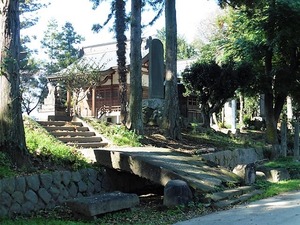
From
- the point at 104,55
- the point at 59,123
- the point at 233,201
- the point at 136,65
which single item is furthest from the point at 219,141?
the point at 104,55

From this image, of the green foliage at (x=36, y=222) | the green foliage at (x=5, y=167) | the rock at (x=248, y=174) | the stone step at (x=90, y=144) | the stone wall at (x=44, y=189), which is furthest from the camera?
the stone step at (x=90, y=144)

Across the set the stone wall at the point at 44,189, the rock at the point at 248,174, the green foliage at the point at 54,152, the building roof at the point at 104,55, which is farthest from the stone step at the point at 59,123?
the building roof at the point at 104,55

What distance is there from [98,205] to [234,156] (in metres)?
10.1

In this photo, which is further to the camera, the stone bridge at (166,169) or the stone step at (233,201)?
the stone bridge at (166,169)

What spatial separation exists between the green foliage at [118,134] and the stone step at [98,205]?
16.0 feet

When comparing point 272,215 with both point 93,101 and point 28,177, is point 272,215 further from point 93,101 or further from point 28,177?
point 93,101

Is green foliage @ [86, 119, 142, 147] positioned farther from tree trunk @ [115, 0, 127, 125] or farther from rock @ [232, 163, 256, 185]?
A: rock @ [232, 163, 256, 185]

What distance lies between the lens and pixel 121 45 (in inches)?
675

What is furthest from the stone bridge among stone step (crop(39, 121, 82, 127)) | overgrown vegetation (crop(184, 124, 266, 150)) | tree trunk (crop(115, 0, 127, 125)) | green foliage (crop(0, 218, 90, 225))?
tree trunk (crop(115, 0, 127, 125))

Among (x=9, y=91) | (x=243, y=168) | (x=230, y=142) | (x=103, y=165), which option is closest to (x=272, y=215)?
(x=243, y=168)

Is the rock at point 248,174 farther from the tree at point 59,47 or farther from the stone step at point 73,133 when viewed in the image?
the tree at point 59,47

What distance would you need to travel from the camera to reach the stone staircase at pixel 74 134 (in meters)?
12.4

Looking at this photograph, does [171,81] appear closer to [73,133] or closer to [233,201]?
[73,133]

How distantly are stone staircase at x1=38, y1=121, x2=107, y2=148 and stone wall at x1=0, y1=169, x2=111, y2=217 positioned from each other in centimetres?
264
